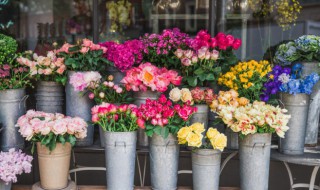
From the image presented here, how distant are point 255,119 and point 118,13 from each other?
11.8 ft

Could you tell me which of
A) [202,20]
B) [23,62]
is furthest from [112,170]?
[202,20]

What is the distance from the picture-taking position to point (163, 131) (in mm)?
1823

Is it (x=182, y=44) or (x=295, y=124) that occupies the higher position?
(x=182, y=44)

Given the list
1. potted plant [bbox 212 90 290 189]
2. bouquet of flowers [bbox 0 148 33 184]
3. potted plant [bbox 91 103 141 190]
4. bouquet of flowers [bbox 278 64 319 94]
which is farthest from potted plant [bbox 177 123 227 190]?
bouquet of flowers [bbox 0 148 33 184]

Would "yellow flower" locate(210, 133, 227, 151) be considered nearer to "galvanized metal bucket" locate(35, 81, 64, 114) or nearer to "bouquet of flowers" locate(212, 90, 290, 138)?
"bouquet of flowers" locate(212, 90, 290, 138)

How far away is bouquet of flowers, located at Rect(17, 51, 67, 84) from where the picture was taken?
7.20 ft

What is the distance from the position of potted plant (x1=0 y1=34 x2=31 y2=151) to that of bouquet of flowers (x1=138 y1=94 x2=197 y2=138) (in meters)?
0.70

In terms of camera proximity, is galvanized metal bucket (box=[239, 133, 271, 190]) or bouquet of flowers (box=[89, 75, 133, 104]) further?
bouquet of flowers (box=[89, 75, 133, 104])

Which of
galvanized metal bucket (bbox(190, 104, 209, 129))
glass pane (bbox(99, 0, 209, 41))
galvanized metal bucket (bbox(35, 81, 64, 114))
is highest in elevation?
glass pane (bbox(99, 0, 209, 41))

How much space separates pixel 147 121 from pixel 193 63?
467 millimetres

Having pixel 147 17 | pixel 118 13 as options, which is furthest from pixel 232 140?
pixel 147 17

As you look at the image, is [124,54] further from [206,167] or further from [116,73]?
[206,167]

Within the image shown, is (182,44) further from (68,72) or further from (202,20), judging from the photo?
(202,20)

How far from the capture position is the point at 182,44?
238 centimetres
